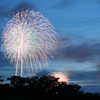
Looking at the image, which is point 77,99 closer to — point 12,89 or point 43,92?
point 43,92

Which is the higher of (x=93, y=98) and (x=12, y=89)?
(x=12, y=89)

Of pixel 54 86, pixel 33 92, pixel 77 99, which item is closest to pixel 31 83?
pixel 33 92

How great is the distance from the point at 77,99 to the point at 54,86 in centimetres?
767

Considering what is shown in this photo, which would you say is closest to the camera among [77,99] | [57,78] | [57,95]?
[77,99]

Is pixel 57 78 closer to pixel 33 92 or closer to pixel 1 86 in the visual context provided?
pixel 33 92

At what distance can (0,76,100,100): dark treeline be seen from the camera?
141 ft

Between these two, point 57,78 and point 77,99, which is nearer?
point 77,99

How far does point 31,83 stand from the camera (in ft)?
151

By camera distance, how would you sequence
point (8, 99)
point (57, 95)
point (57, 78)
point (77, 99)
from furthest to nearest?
point (57, 78), point (57, 95), point (77, 99), point (8, 99)

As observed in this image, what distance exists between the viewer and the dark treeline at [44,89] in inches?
1697

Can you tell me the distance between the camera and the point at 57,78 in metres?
47.3

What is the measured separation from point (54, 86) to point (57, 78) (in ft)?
7.87

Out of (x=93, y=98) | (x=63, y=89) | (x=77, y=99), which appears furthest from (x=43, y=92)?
(x=93, y=98)

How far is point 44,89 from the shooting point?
148 feet
